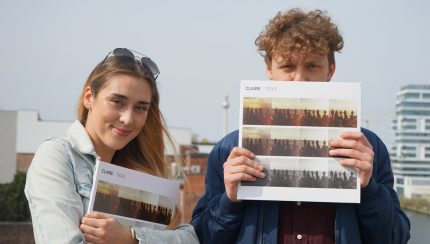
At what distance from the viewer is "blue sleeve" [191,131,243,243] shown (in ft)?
7.73

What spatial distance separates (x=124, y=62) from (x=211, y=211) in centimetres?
68

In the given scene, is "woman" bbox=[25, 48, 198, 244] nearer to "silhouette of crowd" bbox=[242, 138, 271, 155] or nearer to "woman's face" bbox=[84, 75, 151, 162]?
"woman's face" bbox=[84, 75, 151, 162]

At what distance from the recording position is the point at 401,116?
67.6 m

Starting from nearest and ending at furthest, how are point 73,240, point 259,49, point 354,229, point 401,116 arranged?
1. point 73,240
2. point 354,229
3. point 259,49
4. point 401,116

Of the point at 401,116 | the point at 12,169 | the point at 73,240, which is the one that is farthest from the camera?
the point at 401,116

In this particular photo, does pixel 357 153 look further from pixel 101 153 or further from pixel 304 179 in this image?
pixel 101 153

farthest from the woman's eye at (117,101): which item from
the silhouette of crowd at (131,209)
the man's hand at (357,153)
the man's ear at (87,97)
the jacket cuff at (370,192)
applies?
the jacket cuff at (370,192)

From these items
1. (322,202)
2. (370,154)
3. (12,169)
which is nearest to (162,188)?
(322,202)

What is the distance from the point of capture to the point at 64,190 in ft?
6.82

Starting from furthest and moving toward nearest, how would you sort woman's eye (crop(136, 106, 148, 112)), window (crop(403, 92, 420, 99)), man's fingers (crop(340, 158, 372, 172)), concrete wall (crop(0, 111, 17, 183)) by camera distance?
window (crop(403, 92, 420, 99))
concrete wall (crop(0, 111, 17, 183))
woman's eye (crop(136, 106, 148, 112))
man's fingers (crop(340, 158, 372, 172))

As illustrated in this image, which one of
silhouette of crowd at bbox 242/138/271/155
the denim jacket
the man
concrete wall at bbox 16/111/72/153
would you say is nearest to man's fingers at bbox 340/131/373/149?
the man

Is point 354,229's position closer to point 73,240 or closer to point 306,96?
point 306,96

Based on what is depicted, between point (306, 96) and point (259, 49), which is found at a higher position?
point (259, 49)

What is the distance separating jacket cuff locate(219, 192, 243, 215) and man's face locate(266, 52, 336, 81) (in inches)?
20.8
